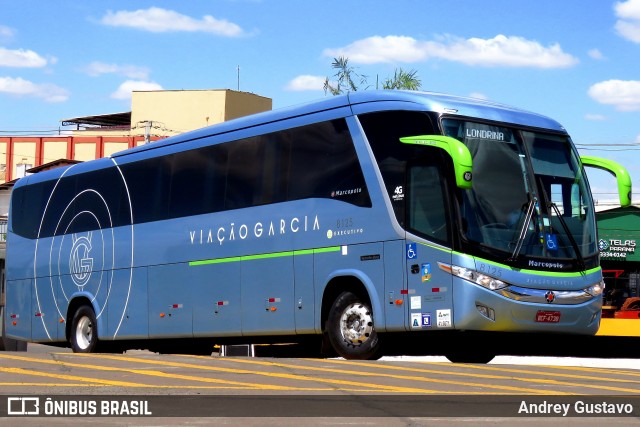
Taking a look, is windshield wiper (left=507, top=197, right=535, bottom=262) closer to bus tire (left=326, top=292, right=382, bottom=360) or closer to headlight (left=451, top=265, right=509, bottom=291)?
headlight (left=451, top=265, right=509, bottom=291)

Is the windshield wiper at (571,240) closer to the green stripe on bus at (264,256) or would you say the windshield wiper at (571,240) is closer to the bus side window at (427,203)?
the bus side window at (427,203)

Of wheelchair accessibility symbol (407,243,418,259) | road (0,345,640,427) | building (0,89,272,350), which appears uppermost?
building (0,89,272,350)

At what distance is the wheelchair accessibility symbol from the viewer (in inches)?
647

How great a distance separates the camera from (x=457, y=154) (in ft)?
50.9

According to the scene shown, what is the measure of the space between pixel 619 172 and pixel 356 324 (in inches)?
177

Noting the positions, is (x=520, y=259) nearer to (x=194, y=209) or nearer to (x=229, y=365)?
(x=229, y=365)

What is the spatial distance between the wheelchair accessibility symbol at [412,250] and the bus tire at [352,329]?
3.75ft

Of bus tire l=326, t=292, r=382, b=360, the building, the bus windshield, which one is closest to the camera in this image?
the bus windshield

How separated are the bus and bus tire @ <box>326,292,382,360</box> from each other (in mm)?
21

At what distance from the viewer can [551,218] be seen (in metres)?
16.8

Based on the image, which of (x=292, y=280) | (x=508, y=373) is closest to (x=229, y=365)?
(x=508, y=373)

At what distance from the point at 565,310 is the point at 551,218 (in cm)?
127

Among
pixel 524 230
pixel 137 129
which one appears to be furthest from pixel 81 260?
pixel 137 129

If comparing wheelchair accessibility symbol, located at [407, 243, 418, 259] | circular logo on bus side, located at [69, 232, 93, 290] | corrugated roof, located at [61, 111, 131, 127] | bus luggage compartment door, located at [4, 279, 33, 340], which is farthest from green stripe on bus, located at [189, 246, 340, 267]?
corrugated roof, located at [61, 111, 131, 127]
